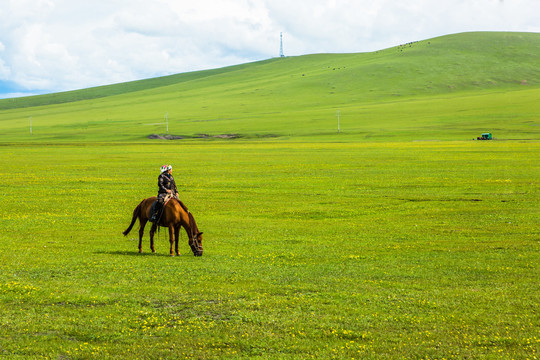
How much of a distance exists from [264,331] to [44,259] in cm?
1009

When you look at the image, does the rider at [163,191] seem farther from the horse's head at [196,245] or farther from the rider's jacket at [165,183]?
the horse's head at [196,245]

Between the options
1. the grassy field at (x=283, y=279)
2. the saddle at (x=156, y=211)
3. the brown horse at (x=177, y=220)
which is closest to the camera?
the grassy field at (x=283, y=279)

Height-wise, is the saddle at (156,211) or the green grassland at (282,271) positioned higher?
the saddle at (156,211)

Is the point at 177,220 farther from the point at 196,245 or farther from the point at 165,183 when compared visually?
the point at 165,183

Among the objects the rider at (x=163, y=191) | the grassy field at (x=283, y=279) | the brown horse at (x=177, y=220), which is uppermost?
the rider at (x=163, y=191)

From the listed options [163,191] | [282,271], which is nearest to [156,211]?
[163,191]

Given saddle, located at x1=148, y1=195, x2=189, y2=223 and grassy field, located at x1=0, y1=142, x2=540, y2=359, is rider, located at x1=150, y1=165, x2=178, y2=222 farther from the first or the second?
grassy field, located at x1=0, y1=142, x2=540, y2=359

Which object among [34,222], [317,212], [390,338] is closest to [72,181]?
[34,222]

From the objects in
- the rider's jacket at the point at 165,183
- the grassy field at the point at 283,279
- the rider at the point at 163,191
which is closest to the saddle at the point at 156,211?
the rider at the point at 163,191

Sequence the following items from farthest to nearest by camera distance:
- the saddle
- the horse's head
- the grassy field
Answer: the horse's head → the saddle → the grassy field

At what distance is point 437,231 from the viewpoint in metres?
25.4

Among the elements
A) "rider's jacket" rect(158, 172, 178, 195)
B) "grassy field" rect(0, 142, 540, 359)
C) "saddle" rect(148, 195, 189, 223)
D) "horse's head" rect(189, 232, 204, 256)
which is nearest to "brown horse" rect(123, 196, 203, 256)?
"horse's head" rect(189, 232, 204, 256)

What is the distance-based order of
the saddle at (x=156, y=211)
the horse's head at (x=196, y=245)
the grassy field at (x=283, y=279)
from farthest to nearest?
the horse's head at (x=196, y=245)
the saddle at (x=156, y=211)
the grassy field at (x=283, y=279)

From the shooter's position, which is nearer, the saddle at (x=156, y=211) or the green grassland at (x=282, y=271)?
the green grassland at (x=282, y=271)
